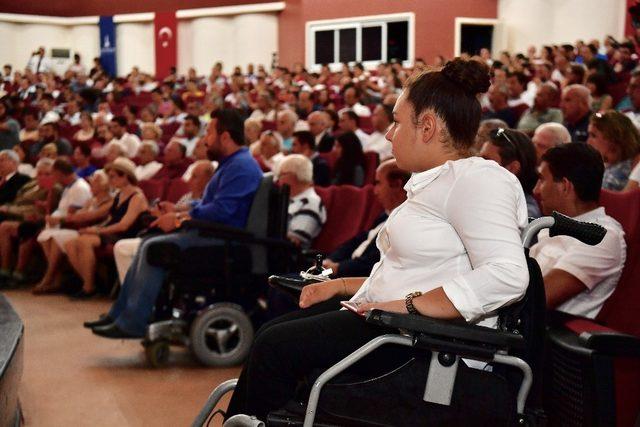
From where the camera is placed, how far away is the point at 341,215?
4395mm

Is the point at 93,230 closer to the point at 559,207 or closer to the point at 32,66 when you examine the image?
the point at 559,207

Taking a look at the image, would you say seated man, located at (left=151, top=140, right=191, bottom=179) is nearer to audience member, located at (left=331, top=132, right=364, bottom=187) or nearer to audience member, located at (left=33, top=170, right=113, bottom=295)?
audience member, located at (left=33, top=170, right=113, bottom=295)

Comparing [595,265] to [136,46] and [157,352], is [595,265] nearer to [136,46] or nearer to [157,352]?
[157,352]

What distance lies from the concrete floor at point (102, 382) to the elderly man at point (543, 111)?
10.4ft

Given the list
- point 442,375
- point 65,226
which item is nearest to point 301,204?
point 65,226

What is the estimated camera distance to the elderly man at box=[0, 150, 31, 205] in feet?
23.2

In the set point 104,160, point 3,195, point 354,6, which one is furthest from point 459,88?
point 354,6

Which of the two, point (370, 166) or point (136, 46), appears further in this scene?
point (136, 46)

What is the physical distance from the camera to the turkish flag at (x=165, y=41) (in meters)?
21.8

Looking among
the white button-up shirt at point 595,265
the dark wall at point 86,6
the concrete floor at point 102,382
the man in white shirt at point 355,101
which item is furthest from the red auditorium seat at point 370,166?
the dark wall at point 86,6

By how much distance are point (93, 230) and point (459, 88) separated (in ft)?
14.9

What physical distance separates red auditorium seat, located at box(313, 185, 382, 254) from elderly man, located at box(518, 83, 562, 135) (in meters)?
2.15

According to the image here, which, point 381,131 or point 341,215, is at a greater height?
point 381,131

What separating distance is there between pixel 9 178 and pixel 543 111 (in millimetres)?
4290
